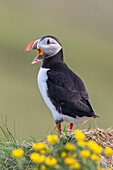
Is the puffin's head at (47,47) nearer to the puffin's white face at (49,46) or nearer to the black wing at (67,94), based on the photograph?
the puffin's white face at (49,46)

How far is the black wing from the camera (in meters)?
4.55

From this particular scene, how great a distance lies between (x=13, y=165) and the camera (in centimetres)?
402

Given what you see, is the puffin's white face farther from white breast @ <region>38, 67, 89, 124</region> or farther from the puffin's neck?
white breast @ <region>38, 67, 89, 124</region>

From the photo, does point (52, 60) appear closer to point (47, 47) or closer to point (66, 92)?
point (47, 47)

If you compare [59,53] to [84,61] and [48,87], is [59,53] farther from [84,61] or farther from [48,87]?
[84,61]

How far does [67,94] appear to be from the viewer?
15.2 ft

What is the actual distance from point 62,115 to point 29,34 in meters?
25.5

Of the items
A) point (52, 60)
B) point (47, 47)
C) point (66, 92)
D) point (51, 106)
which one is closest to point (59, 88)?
point (66, 92)

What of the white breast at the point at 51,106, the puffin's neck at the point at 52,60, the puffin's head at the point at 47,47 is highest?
the puffin's head at the point at 47,47

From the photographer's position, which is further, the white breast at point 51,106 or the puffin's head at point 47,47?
the puffin's head at point 47,47

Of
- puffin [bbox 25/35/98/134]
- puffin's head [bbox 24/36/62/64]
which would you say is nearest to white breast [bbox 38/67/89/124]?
puffin [bbox 25/35/98/134]

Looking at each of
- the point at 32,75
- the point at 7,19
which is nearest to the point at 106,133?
the point at 32,75

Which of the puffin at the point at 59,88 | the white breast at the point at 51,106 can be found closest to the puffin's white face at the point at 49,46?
the puffin at the point at 59,88

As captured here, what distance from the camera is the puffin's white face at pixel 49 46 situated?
486 centimetres
